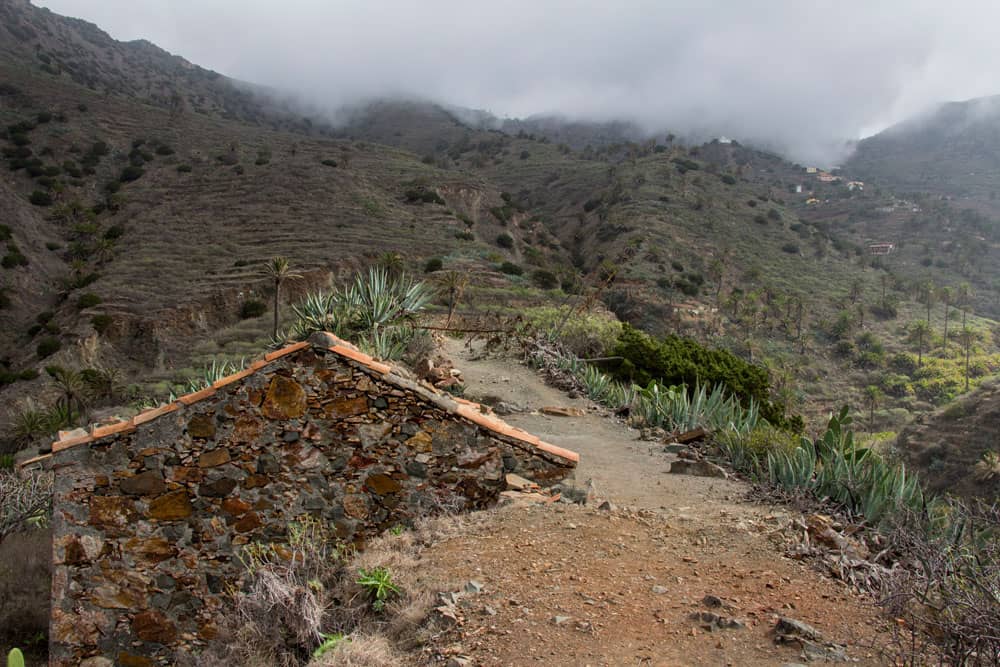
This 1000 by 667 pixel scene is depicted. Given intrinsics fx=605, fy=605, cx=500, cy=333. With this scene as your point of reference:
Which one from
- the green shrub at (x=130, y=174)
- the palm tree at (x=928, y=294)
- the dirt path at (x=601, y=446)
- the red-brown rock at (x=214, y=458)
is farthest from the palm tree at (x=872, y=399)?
the green shrub at (x=130, y=174)

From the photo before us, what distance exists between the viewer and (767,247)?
60.2 m

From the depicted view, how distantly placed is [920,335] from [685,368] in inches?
1493

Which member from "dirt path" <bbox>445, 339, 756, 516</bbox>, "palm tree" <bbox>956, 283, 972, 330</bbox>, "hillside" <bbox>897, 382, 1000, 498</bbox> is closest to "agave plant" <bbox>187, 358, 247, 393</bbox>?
"dirt path" <bbox>445, 339, 756, 516</bbox>

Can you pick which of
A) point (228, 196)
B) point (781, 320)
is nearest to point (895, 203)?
point (781, 320)

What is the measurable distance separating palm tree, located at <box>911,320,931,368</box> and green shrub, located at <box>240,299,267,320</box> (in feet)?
141

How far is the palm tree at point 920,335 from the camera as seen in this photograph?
4217 cm

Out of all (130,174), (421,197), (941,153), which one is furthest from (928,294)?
(941,153)

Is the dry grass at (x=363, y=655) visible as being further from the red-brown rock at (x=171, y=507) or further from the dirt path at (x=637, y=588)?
the red-brown rock at (x=171, y=507)

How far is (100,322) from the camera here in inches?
1185

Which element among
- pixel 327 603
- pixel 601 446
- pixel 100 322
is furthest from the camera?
pixel 100 322

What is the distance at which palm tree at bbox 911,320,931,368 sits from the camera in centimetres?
4217

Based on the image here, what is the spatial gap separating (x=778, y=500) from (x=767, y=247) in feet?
198

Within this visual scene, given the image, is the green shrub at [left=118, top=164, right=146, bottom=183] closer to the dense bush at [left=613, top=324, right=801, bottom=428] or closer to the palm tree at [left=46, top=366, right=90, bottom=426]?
the palm tree at [left=46, top=366, right=90, bottom=426]

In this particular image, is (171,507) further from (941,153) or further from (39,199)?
(941,153)
